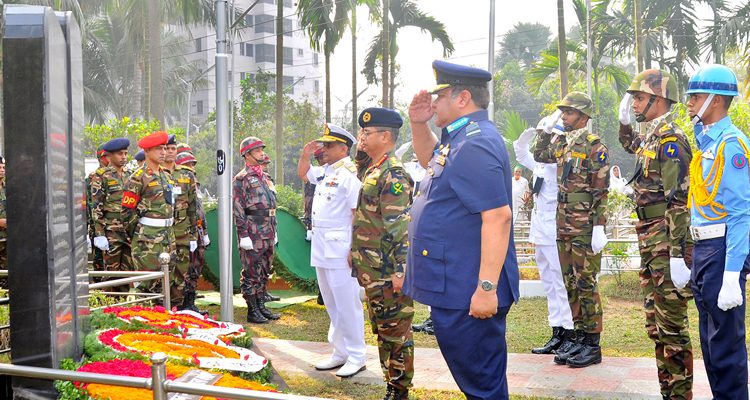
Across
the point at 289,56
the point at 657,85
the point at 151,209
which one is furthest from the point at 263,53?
the point at 657,85

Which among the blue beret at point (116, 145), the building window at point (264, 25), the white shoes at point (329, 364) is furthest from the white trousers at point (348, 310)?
the building window at point (264, 25)

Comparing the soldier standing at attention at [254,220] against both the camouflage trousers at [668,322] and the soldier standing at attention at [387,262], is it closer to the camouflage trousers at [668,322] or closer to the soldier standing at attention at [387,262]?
the soldier standing at attention at [387,262]

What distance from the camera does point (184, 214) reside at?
9.36m

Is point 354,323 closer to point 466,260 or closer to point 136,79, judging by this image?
point 466,260

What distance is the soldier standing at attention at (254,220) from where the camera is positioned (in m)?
9.83

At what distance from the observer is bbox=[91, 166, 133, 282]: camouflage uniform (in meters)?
9.29

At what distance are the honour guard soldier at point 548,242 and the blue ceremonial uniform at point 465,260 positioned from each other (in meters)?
3.66

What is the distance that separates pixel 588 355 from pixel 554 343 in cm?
69

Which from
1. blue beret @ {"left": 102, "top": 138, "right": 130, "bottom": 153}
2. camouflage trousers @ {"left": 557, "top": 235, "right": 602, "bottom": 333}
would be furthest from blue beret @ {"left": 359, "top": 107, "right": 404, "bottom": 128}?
blue beret @ {"left": 102, "top": 138, "right": 130, "bottom": 153}

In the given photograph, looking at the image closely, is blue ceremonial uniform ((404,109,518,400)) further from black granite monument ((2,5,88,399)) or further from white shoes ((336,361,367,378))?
white shoes ((336,361,367,378))

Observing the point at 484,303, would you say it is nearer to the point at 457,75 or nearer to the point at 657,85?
the point at 457,75

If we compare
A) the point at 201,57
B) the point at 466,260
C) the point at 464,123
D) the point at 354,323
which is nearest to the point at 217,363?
the point at 466,260

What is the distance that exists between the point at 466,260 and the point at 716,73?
2.07 meters

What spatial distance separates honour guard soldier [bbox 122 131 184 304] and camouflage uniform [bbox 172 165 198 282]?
688mm
